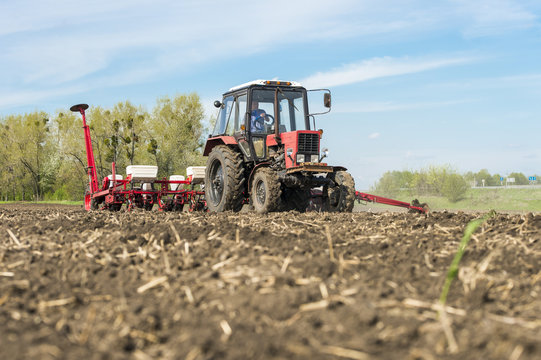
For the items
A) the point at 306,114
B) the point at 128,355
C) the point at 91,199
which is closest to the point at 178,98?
the point at 91,199

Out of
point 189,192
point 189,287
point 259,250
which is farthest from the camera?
point 189,192

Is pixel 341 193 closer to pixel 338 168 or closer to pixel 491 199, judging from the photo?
pixel 338 168

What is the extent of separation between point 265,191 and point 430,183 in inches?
621

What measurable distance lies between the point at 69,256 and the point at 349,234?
2914mm

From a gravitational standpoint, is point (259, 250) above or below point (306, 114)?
below

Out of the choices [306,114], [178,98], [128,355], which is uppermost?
[178,98]

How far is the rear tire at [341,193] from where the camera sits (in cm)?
982

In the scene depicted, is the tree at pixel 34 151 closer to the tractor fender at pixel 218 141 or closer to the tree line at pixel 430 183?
the tree line at pixel 430 183

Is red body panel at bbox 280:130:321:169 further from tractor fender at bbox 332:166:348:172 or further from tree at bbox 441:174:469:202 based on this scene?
tree at bbox 441:174:469:202

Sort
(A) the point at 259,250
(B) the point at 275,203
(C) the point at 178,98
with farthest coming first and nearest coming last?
1. (C) the point at 178,98
2. (B) the point at 275,203
3. (A) the point at 259,250

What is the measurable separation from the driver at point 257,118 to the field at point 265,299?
17.5 ft

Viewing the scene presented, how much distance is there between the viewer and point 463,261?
4402 mm

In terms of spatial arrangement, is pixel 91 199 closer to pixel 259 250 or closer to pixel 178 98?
pixel 259 250

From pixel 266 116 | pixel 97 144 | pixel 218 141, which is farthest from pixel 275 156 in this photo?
pixel 97 144
